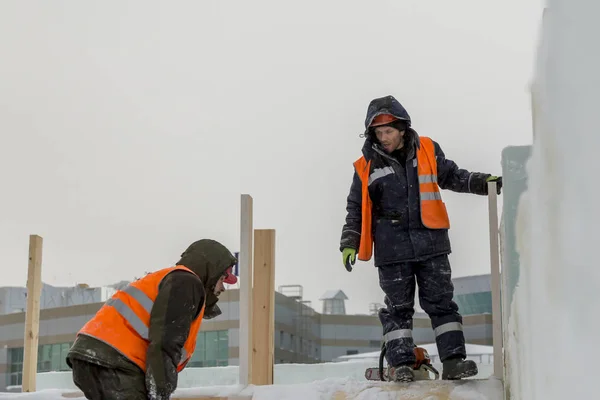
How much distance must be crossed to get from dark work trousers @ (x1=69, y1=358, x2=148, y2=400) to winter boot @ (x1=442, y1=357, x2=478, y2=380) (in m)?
1.65

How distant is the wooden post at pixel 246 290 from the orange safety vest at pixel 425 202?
27.1 inches

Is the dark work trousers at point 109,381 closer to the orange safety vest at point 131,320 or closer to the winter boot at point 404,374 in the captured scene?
the orange safety vest at point 131,320

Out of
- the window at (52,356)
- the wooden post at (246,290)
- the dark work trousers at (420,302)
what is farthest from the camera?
the window at (52,356)

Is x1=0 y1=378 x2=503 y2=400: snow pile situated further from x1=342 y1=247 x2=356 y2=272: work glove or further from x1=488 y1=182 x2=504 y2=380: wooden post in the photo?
x1=342 y1=247 x2=356 y2=272: work glove

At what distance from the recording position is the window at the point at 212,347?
120 feet

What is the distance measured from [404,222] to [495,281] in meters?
0.60

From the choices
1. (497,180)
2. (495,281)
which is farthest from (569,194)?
(497,180)

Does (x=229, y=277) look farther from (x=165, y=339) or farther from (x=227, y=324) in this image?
(x=227, y=324)

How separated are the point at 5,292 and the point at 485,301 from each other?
76.2ft

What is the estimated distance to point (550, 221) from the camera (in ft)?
4.07

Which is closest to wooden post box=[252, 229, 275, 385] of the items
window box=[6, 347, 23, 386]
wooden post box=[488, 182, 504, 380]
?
wooden post box=[488, 182, 504, 380]

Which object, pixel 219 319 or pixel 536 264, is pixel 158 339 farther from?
pixel 219 319

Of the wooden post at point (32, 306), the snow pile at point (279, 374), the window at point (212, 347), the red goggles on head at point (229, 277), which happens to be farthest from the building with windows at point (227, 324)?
the red goggles on head at point (229, 277)

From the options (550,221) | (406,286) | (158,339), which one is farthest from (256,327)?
(550,221)
